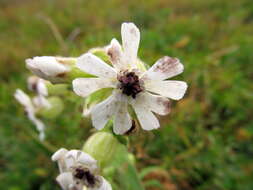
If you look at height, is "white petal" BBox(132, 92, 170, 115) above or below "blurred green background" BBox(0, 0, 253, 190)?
below

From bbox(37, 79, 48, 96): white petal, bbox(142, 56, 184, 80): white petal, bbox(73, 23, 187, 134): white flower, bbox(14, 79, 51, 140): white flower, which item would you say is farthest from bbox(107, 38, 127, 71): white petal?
bbox(14, 79, 51, 140): white flower

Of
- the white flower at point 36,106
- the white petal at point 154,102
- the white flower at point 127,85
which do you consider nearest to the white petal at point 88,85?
the white flower at point 127,85

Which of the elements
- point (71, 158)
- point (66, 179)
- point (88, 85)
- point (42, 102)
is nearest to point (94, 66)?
point (88, 85)

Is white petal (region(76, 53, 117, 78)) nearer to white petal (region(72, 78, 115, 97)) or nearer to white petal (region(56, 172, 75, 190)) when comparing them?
white petal (region(72, 78, 115, 97))

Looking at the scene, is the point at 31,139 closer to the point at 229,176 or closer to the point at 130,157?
the point at 130,157

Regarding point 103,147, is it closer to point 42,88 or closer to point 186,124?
point 42,88

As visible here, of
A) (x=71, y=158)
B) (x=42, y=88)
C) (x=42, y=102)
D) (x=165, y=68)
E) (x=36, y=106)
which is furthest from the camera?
(x=36, y=106)
